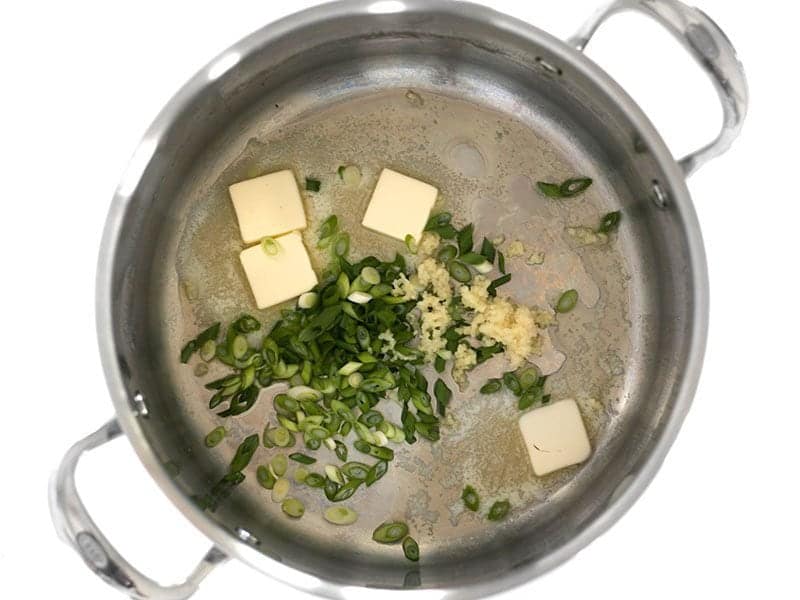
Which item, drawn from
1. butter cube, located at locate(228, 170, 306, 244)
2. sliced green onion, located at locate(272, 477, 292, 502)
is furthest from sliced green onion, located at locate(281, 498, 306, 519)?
butter cube, located at locate(228, 170, 306, 244)

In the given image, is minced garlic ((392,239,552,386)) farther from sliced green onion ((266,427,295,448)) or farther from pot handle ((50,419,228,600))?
pot handle ((50,419,228,600))

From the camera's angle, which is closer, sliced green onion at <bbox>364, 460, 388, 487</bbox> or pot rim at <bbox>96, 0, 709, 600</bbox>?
pot rim at <bbox>96, 0, 709, 600</bbox>

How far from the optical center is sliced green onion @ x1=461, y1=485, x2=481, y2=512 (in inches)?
46.5

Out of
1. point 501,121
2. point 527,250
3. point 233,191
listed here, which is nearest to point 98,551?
point 233,191

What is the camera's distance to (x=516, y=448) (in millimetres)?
1186

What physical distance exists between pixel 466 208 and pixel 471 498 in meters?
0.53

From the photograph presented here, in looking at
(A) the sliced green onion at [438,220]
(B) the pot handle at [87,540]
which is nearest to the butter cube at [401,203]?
(A) the sliced green onion at [438,220]

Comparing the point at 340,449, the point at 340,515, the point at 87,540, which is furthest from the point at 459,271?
the point at 87,540

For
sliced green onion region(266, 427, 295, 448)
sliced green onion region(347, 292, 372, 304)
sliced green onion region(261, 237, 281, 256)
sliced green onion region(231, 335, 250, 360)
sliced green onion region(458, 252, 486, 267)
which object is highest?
sliced green onion region(458, 252, 486, 267)

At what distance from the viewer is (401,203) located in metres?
1.15

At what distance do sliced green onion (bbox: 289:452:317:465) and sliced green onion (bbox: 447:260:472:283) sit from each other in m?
0.41

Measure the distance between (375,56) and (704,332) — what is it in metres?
0.72

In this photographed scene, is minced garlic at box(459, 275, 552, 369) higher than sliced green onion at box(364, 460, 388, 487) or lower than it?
higher

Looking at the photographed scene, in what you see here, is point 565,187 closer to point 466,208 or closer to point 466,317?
point 466,208
